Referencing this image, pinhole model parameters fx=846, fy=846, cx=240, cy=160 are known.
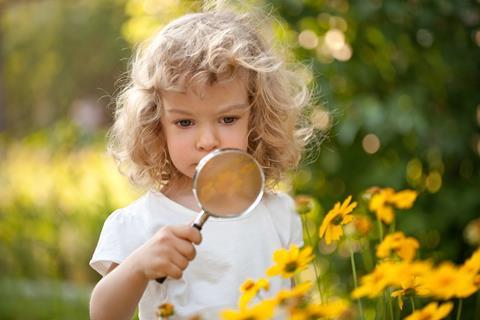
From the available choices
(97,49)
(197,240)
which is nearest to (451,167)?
(197,240)

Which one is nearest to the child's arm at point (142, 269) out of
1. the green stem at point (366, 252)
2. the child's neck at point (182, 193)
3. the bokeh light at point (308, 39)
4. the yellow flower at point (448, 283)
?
the child's neck at point (182, 193)

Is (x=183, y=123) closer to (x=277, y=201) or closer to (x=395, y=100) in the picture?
(x=277, y=201)

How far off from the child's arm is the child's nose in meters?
0.29

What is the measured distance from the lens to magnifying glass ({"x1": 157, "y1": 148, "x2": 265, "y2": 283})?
167 centimetres

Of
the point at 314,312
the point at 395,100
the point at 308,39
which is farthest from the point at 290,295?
the point at 308,39

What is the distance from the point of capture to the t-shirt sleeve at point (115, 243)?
1.96m

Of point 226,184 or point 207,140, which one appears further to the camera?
point 207,140

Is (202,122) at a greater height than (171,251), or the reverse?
(202,122)

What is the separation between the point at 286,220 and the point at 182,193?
30cm

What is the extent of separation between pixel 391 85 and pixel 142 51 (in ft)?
5.69

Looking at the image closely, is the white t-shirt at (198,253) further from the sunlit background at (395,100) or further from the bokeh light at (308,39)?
the bokeh light at (308,39)

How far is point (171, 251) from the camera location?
5.45ft

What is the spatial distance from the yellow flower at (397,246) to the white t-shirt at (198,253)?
1.21ft

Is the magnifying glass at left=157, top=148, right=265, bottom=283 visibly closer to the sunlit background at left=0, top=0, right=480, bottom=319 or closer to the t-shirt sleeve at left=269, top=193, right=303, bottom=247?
the t-shirt sleeve at left=269, top=193, right=303, bottom=247
